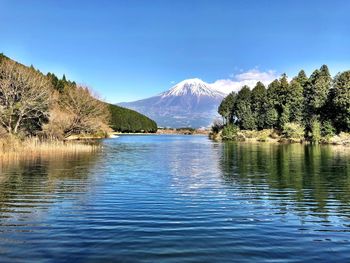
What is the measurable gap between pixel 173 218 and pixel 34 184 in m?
9.42

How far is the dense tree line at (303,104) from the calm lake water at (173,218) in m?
51.7

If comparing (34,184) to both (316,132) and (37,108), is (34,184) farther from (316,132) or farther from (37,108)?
(316,132)

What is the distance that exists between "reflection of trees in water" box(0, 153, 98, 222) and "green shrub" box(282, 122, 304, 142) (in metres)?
56.7

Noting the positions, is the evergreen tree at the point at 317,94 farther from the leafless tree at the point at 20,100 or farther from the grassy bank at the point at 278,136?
the leafless tree at the point at 20,100

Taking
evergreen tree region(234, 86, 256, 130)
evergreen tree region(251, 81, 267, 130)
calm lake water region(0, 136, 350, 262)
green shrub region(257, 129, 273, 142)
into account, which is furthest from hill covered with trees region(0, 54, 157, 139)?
evergreen tree region(234, 86, 256, 130)

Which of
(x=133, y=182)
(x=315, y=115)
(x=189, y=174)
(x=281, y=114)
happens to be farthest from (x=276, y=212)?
(x=281, y=114)

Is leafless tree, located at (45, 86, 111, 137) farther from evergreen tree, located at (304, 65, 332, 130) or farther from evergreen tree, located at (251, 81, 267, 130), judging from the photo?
evergreen tree, located at (251, 81, 267, 130)

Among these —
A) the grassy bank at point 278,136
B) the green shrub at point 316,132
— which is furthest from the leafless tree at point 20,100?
the green shrub at point 316,132

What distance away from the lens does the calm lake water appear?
332 inches

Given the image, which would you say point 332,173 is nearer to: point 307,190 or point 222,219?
point 307,190

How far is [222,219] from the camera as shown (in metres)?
11.7

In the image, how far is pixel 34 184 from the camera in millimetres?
18375

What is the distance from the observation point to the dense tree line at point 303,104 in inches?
2714

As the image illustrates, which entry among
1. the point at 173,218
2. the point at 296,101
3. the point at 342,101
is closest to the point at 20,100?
the point at 173,218
